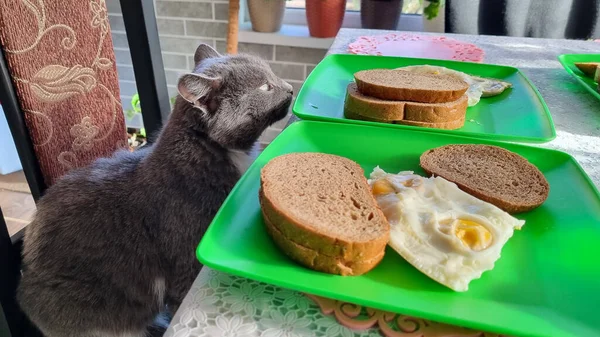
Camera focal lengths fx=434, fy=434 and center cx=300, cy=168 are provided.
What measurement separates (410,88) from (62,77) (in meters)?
0.63

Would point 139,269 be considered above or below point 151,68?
below

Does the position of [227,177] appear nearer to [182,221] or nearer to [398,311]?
[182,221]

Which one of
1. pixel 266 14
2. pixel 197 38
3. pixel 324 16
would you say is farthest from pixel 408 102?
pixel 197 38

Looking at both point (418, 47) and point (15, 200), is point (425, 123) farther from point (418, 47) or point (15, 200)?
point (15, 200)

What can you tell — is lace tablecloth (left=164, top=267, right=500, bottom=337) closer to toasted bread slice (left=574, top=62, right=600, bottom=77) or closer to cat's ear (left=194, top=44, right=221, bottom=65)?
cat's ear (left=194, top=44, right=221, bottom=65)

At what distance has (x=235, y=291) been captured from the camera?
445mm

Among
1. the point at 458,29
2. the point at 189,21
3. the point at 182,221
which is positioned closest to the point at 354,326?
the point at 182,221

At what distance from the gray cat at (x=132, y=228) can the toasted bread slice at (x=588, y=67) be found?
32.8 inches

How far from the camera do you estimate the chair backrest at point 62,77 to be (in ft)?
2.37

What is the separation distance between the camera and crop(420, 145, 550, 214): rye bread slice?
56 cm

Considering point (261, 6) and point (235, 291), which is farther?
point (261, 6)

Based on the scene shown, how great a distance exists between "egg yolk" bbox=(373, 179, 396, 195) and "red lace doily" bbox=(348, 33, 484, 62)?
0.68 m

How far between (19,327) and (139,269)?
0.89 ft

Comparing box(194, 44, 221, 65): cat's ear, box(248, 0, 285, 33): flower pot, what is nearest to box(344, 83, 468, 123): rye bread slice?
box(194, 44, 221, 65): cat's ear
